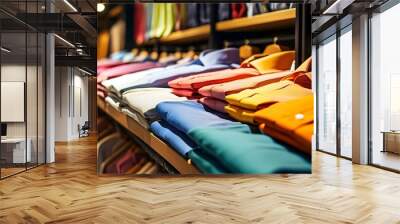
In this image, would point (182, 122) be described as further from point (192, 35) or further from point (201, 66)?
point (192, 35)

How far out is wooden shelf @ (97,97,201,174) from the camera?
5031mm

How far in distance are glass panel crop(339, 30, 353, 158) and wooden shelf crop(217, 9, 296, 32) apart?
10.9ft

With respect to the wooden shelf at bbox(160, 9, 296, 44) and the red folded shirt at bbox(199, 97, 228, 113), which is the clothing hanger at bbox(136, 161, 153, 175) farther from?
the wooden shelf at bbox(160, 9, 296, 44)

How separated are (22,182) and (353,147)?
18.4ft

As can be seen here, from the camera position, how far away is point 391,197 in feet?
15.0

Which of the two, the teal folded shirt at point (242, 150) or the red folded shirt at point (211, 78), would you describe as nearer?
the teal folded shirt at point (242, 150)

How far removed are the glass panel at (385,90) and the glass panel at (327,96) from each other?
5.95 feet

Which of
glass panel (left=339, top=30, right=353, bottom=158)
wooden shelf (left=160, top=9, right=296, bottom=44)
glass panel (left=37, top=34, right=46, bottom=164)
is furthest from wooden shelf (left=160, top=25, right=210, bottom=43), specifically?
glass panel (left=339, top=30, right=353, bottom=158)

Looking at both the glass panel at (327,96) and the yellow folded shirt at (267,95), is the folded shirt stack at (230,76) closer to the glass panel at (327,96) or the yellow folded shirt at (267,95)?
the yellow folded shirt at (267,95)

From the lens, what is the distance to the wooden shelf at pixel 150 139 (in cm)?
503

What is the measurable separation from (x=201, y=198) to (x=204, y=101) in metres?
1.21

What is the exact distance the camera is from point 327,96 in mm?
9758

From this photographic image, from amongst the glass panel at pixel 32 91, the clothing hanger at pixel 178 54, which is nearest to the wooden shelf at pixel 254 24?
the clothing hanger at pixel 178 54

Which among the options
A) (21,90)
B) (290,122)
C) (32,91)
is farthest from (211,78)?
(32,91)
